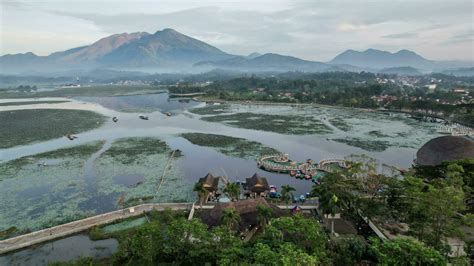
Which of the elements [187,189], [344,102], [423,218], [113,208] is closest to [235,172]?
[187,189]

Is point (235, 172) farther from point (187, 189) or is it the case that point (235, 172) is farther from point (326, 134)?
point (326, 134)

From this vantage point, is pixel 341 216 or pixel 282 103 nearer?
pixel 341 216

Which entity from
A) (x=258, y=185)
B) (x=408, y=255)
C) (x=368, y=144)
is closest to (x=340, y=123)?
(x=368, y=144)

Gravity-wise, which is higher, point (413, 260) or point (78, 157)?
point (413, 260)

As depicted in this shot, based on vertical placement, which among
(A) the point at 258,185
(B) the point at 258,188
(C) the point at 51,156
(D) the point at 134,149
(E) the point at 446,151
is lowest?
(D) the point at 134,149

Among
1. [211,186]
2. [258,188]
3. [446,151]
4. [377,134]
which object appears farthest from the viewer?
[377,134]

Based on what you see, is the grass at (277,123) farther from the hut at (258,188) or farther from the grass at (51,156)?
the grass at (51,156)

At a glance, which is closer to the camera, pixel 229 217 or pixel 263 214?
pixel 229 217

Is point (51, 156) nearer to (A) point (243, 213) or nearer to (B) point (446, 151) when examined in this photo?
(A) point (243, 213)
